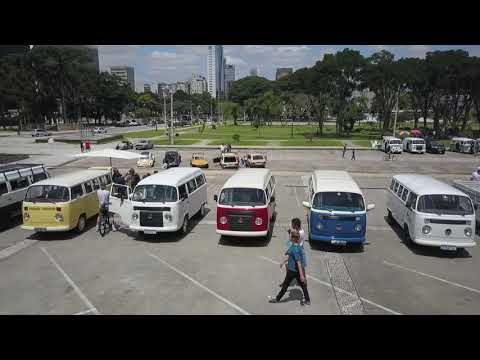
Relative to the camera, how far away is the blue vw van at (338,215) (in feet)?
42.5

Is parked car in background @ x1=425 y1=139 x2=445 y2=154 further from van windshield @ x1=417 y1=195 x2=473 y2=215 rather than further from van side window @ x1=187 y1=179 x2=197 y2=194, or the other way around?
van side window @ x1=187 y1=179 x2=197 y2=194

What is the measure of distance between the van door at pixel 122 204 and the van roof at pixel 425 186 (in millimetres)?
10127

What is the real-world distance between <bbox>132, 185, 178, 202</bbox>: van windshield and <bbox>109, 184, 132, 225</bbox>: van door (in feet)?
1.38

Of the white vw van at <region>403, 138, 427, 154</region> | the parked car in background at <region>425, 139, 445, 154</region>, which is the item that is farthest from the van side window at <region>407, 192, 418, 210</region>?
the parked car in background at <region>425, 139, 445, 154</region>

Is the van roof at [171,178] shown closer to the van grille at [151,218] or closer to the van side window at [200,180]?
the van side window at [200,180]

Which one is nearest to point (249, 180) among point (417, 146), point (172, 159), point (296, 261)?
point (296, 261)

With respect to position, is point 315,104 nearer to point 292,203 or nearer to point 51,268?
point 292,203

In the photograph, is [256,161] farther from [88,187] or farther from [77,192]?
[77,192]

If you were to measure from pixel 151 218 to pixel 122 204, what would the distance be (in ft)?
4.79

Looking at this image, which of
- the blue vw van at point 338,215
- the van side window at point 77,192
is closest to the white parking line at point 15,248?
the van side window at point 77,192

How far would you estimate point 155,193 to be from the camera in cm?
1462

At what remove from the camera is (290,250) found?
905 cm

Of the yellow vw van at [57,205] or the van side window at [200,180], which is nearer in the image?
the yellow vw van at [57,205]

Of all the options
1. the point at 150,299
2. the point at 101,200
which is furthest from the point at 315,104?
the point at 150,299
